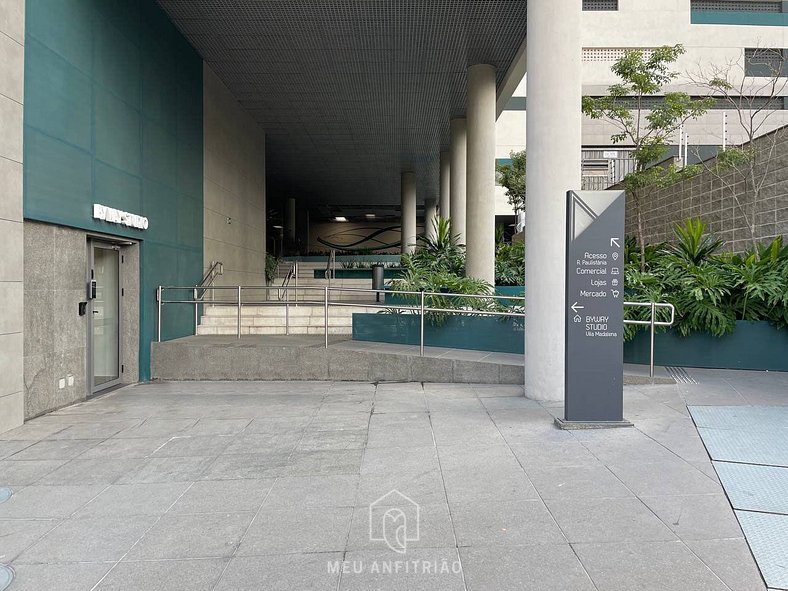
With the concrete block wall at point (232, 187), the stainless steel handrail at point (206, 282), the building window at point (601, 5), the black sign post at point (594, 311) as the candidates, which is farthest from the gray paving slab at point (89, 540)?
the building window at point (601, 5)

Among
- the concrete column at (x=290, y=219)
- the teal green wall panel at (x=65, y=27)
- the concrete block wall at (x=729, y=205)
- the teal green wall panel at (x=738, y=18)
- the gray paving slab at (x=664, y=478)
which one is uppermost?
the teal green wall panel at (x=738, y=18)

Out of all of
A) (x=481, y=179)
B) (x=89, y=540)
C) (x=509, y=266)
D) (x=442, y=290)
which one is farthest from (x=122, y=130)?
(x=509, y=266)

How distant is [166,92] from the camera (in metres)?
10.2

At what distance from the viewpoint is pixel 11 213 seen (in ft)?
19.8

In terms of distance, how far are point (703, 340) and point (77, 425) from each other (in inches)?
334

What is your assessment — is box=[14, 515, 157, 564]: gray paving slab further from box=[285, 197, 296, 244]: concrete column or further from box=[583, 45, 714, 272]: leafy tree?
box=[285, 197, 296, 244]: concrete column

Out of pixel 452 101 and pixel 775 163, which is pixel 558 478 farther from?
pixel 452 101

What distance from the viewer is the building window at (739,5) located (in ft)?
94.0

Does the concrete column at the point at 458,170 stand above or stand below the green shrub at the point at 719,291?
above

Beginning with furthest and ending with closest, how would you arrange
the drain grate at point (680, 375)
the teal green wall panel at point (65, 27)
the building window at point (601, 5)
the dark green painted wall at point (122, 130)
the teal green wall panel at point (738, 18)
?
the teal green wall panel at point (738, 18)
the building window at point (601, 5)
the drain grate at point (680, 375)
the dark green painted wall at point (122, 130)
the teal green wall panel at point (65, 27)

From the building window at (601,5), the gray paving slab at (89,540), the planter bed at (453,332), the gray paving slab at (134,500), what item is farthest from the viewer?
the building window at (601,5)

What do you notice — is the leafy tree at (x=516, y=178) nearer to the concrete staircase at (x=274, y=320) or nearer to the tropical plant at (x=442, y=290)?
the tropical plant at (x=442, y=290)

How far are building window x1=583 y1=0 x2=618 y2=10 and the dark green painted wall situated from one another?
23.3 metres

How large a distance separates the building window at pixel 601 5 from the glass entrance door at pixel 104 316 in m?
27.5
